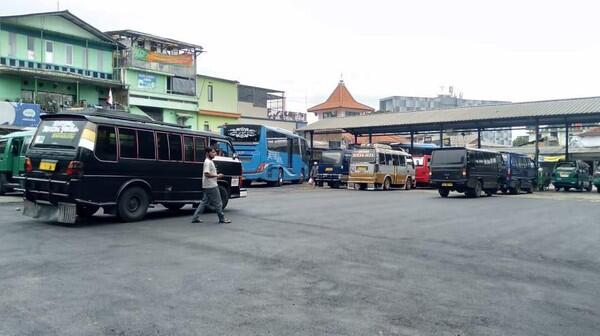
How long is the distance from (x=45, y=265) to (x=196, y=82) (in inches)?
1548

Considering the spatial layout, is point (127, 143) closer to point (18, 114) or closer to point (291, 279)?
point (291, 279)

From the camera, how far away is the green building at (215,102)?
45531 mm

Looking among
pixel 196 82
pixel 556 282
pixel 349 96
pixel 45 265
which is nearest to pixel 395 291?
pixel 556 282

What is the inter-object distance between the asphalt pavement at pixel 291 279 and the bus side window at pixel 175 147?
1.73 m

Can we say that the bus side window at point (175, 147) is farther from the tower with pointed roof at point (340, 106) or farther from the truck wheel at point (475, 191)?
the tower with pointed roof at point (340, 106)

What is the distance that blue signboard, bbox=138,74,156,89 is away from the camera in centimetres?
3928

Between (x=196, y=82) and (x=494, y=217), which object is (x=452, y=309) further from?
(x=196, y=82)

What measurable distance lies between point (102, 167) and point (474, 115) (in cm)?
2957

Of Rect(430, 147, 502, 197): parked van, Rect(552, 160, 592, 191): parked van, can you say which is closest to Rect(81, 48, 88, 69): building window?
Rect(430, 147, 502, 197): parked van

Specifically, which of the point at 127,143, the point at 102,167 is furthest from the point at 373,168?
the point at 102,167

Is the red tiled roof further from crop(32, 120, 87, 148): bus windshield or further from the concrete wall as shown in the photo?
crop(32, 120, 87, 148): bus windshield

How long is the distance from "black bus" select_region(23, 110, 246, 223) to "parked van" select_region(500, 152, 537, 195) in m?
19.6

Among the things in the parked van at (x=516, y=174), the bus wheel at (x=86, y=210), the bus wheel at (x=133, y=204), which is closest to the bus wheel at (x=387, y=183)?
the parked van at (x=516, y=174)

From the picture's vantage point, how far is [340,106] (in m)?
78.9
